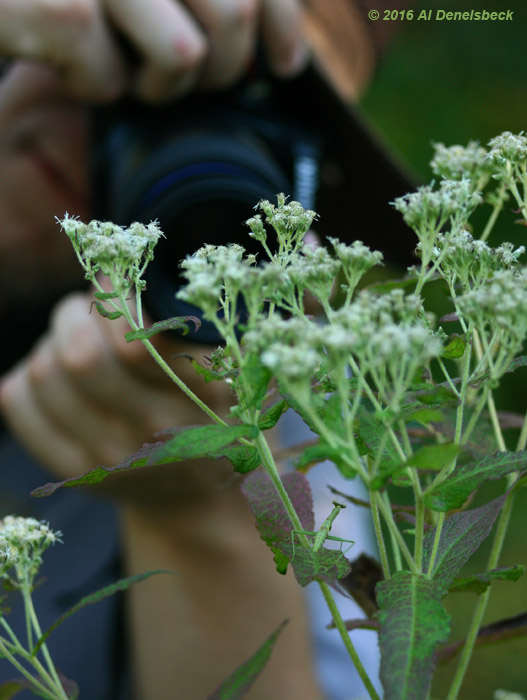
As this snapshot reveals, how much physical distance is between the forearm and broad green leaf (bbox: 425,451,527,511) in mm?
921

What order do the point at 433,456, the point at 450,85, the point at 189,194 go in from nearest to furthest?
1. the point at 433,456
2. the point at 189,194
3. the point at 450,85

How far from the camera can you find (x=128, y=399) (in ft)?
3.89

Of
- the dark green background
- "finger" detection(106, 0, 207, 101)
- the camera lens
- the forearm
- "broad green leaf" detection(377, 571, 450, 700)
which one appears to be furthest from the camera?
the dark green background

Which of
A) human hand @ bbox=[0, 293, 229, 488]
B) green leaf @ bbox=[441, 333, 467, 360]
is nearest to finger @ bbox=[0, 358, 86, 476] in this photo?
human hand @ bbox=[0, 293, 229, 488]

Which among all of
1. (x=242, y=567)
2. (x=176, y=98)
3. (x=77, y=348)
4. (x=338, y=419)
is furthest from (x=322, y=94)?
(x=338, y=419)

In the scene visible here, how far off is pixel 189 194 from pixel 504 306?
22.0 inches

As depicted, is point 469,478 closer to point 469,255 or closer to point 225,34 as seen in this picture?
point 469,255

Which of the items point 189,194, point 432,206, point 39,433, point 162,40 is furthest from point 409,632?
point 39,433

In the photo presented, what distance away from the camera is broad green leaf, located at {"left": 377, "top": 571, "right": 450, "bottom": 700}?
21 centimetres

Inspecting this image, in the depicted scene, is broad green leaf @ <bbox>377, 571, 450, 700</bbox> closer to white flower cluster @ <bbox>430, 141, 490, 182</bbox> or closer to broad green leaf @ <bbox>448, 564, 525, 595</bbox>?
broad green leaf @ <bbox>448, 564, 525, 595</bbox>

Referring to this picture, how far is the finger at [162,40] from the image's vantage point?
1.00 m

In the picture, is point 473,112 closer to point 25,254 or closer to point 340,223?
point 25,254

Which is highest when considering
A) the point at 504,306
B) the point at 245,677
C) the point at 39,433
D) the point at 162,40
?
the point at 162,40

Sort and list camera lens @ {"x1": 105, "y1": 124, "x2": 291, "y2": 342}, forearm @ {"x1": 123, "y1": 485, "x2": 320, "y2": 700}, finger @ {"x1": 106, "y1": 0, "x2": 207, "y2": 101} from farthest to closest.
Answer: forearm @ {"x1": 123, "y1": 485, "x2": 320, "y2": 700} → finger @ {"x1": 106, "y1": 0, "x2": 207, "y2": 101} → camera lens @ {"x1": 105, "y1": 124, "x2": 291, "y2": 342}
